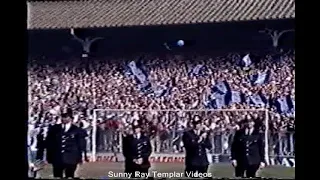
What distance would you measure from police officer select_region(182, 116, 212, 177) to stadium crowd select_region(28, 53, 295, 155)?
145mm

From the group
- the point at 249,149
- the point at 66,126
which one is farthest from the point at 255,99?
the point at 66,126

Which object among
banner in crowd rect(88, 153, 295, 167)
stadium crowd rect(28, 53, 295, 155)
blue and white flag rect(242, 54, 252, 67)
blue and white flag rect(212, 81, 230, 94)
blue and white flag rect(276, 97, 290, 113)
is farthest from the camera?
blue and white flag rect(212, 81, 230, 94)

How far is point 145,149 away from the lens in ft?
30.8

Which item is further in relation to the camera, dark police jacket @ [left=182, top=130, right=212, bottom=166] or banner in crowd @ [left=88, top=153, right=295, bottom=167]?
dark police jacket @ [left=182, top=130, right=212, bottom=166]

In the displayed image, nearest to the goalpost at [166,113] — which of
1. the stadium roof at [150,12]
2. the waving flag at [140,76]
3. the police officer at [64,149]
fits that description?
the police officer at [64,149]

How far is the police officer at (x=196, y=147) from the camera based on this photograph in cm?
920

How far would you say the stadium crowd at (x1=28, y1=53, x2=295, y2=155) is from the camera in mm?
9508

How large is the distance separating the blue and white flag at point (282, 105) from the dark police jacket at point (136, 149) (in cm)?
191

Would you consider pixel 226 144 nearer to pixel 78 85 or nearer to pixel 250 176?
pixel 250 176

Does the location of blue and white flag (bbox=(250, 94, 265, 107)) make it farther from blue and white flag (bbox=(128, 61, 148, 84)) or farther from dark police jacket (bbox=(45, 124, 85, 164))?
dark police jacket (bbox=(45, 124, 85, 164))

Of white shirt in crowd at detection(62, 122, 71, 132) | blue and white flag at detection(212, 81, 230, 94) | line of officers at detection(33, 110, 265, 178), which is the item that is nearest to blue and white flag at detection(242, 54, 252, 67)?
blue and white flag at detection(212, 81, 230, 94)

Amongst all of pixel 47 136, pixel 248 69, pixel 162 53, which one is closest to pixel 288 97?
pixel 248 69

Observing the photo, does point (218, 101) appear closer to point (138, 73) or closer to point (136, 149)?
point (138, 73)
